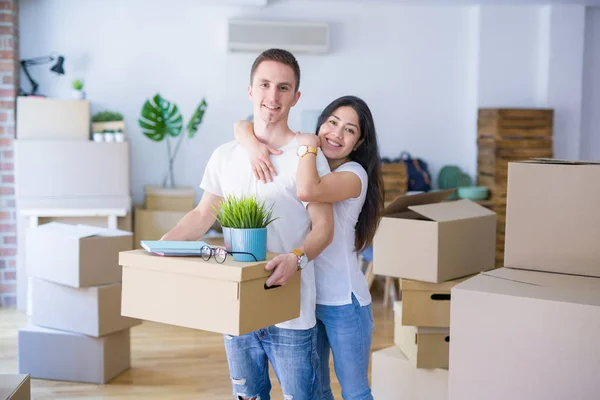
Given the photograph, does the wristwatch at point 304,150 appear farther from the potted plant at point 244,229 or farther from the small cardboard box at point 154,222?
the small cardboard box at point 154,222

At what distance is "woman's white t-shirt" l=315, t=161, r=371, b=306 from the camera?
78.4 inches

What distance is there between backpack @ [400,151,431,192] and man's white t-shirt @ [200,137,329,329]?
4243mm

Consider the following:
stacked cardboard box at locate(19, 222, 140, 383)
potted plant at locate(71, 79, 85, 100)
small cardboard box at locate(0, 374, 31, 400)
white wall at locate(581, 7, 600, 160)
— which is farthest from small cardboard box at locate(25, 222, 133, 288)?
white wall at locate(581, 7, 600, 160)

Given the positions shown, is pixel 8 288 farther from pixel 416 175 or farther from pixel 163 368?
pixel 416 175

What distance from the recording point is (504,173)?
5758 mm

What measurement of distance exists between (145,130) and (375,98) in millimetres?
2054

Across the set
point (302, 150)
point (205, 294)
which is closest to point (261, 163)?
point (302, 150)

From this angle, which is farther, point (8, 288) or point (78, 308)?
point (8, 288)

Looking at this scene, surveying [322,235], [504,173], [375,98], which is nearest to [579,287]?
[322,235]

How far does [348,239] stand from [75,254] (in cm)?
184

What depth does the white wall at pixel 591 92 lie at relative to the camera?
634 centimetres

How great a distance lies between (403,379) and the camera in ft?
9.23

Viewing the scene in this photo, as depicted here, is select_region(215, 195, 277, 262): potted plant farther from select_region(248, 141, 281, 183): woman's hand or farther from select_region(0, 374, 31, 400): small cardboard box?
select_region(0, 374, 31, 400): small cardboard box

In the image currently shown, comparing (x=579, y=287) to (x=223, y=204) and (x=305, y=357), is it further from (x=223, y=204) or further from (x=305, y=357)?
(x=223, y=204)
